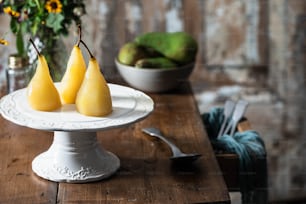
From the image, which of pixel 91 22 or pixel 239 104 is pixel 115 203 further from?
pixel 91 22

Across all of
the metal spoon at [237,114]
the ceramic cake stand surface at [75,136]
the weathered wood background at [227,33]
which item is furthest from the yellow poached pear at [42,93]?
the weathered wood background at [227,33]

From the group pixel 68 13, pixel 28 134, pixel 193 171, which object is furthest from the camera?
pixel 68 13

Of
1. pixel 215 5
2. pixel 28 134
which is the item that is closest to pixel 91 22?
pixel 215 5

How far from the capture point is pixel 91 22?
195cm

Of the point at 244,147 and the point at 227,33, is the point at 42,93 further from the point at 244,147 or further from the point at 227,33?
the point at 227,33

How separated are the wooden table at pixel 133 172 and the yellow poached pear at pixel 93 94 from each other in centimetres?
12

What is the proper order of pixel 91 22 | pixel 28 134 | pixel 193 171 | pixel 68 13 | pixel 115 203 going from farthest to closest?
pixel 91 22
pixel 68 13
pixel 28 134
pixel 193 171
pixel 115 203

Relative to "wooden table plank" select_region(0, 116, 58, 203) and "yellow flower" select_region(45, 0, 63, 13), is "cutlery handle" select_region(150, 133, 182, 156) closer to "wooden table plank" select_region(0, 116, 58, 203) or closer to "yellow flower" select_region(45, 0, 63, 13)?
"wooden table plank" select_region(0, 116, 58, 203)

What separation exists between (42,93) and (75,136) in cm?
9

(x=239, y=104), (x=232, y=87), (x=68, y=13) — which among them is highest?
(x=68, y=13)

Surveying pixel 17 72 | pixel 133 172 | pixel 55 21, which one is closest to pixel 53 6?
pixel 55 21

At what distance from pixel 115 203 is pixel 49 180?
13 centimetres

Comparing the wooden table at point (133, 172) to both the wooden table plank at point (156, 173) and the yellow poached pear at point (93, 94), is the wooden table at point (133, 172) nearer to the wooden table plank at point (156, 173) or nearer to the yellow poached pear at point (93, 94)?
the wooden table plank at point (156, 173)

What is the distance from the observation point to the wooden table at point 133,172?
3.38 ft
